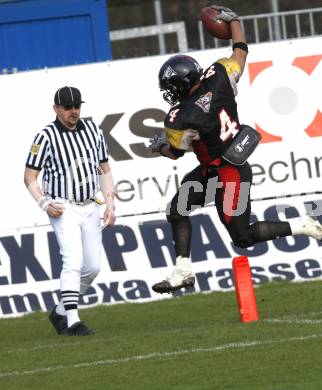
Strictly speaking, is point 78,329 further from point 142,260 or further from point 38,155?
point 142,260

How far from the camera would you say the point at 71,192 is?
9.88 meters

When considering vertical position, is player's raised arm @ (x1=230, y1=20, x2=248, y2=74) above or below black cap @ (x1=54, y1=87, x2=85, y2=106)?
above

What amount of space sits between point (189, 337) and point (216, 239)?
353cm

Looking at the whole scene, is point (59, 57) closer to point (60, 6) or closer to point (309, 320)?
point (60, 6)

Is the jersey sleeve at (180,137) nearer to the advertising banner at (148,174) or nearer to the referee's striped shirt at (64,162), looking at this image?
the referee's striped shirt at (64,162)

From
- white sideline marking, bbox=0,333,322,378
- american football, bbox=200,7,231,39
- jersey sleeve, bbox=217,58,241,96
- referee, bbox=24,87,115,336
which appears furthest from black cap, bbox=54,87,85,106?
white sideline marking, bbox=0,333,322,378

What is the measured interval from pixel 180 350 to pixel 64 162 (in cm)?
214

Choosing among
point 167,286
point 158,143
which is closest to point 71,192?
point 158,143

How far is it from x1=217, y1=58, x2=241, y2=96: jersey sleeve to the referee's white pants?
158 centimetres

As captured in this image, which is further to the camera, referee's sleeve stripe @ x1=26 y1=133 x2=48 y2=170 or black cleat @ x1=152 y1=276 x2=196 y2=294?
referee's sleeve stripe @ x1=26 y1=133 x2=48 y2=170

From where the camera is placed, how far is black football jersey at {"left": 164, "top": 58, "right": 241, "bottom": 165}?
29.0 ft

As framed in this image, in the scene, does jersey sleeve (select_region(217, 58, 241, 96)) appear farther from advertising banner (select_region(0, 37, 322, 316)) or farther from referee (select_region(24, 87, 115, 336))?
advertising banner (select_region(0, 37, 322, 316))

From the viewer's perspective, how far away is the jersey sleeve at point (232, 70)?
358 inches

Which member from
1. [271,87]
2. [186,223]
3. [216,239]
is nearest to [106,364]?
[186,223]
